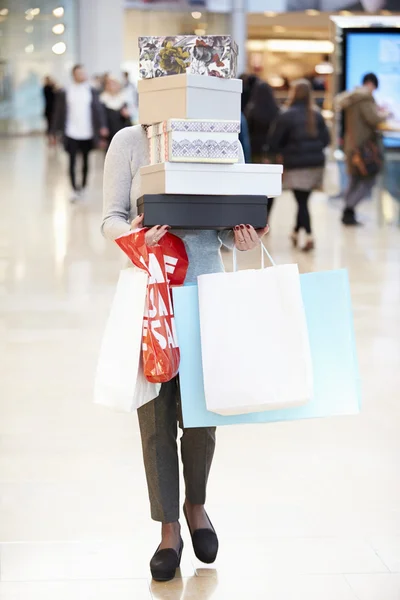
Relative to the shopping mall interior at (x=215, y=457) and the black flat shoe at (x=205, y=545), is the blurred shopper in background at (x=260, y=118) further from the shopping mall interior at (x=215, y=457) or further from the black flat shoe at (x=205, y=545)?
the black flat shoe at (x=205, y=545)

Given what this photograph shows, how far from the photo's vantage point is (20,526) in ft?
11.8

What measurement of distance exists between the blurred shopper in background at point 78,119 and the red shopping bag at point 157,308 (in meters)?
Answer: 12.0

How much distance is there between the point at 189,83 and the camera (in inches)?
109

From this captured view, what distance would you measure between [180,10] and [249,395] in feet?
A: 107

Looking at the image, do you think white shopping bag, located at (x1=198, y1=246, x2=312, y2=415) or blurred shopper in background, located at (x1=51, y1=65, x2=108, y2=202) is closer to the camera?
white shopping bag, located at (x1=198, y1=246, x2=312, y2=415)

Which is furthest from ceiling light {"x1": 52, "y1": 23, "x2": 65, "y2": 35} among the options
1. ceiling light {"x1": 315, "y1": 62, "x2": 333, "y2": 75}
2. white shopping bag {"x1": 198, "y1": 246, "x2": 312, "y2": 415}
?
white shopping bag {"x1": 198, "y1": 246, "x2": 312, "y2": 415}

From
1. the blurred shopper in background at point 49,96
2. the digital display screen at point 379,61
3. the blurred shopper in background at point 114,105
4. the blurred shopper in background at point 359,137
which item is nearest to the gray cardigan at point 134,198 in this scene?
the blurred shopper in background at point 359,137

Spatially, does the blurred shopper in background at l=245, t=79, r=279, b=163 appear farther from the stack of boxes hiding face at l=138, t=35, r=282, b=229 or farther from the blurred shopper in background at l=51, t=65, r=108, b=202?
the stack of boxes hiding face at l=138, t=35, r=282, b=229

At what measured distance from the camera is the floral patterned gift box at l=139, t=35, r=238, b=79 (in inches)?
111

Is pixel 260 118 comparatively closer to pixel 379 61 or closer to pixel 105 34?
pixel 379 61

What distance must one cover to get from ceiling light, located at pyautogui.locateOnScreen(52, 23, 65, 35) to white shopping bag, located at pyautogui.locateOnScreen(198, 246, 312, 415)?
110ft

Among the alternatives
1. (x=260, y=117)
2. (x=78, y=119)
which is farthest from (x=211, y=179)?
(x=260, y=117)

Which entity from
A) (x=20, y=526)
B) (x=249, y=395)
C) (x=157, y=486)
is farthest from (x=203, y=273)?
(x=20, y=526)

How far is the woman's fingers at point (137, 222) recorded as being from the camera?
2.88 m
